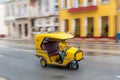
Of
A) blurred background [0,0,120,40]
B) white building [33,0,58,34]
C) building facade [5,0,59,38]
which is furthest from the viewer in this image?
building facade [5,0,59,38]

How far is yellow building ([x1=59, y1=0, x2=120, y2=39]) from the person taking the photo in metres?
40.1

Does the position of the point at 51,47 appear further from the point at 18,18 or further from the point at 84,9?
the point at 18,18

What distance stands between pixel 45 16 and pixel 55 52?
3627cm

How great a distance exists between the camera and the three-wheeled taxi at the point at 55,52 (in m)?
14.4

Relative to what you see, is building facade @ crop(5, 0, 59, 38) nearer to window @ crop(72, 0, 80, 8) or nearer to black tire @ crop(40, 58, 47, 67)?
window @ crop(72, 0, 80, 8)

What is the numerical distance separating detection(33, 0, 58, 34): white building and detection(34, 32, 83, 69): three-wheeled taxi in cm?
3328

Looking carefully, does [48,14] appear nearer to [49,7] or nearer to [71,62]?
[49,7]

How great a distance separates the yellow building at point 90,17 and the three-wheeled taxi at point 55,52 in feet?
81.0

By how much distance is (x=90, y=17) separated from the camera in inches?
1726

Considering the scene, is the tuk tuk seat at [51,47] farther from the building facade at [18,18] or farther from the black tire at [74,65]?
the building facade at [18,18]

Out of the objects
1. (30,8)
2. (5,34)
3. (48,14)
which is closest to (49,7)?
(48,14)

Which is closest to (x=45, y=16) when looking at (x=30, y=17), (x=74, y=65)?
(x=30, y=17)

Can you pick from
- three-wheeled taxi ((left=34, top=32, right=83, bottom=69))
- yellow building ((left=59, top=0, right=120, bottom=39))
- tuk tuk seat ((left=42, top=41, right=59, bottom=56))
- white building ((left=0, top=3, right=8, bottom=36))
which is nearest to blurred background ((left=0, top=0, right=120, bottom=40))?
yellow building ((left=59, top=0, right=120, bottom=39))

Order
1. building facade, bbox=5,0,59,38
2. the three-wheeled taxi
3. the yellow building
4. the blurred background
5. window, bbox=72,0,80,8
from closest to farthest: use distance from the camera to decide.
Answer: the three-wheeled taxi
the yellow building
the blurred background
window, bbox=72,0,80,8
building facade, bbox=5,0,59,38
